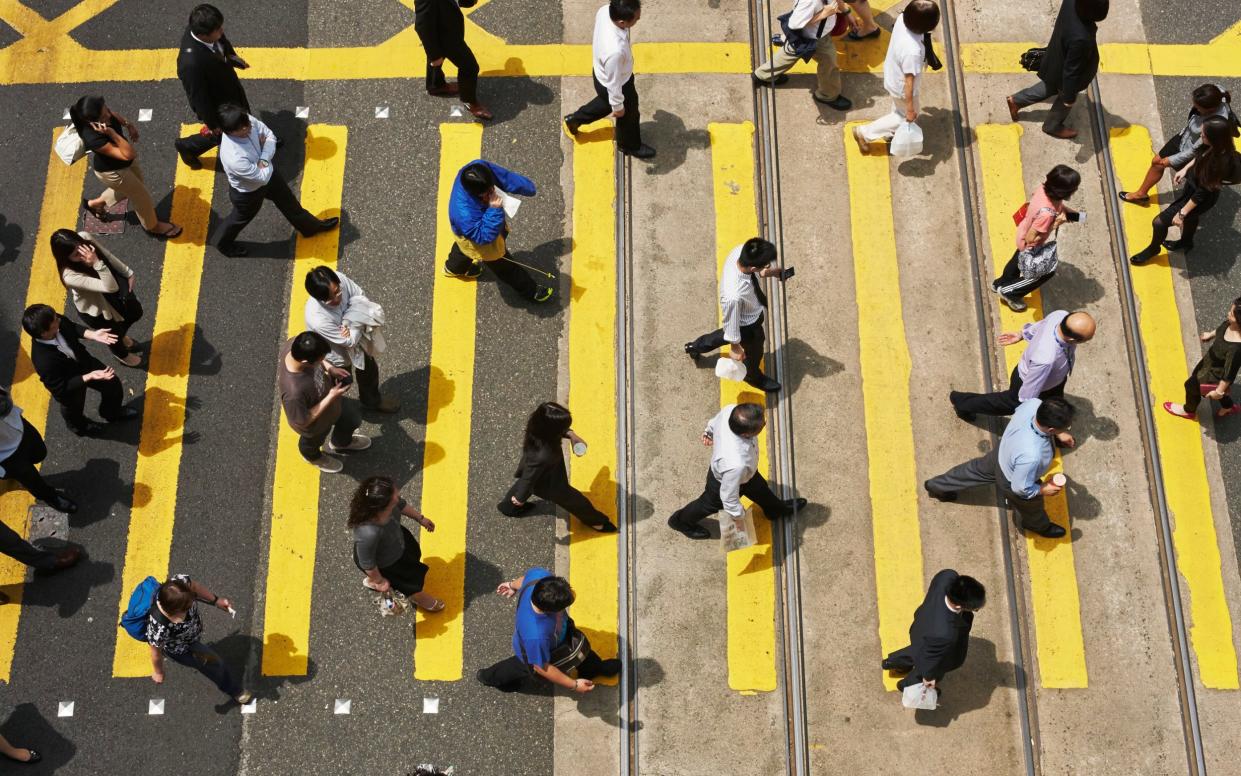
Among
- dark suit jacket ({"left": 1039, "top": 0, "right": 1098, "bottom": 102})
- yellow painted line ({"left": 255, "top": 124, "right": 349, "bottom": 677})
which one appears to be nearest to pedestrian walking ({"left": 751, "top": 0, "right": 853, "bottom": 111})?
dark suit jacket ({"left": 1039, "top": 0, "right": 1098, "bottom": 102})

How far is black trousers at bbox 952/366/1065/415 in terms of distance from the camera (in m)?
9.44

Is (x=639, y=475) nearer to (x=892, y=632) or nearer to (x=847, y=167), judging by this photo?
(x=892, y=632)

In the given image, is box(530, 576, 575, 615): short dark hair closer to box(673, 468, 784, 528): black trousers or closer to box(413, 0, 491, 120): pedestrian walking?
box(673, 468, 784, 528): black trousers

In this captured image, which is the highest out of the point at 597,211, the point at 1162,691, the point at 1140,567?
the point at 597,211

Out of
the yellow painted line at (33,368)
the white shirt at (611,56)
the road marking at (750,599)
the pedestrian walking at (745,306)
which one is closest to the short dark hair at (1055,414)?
the pedestrian walking at (745,306)

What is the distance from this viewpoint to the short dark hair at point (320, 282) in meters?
8.56

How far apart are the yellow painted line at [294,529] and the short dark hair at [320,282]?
1.94 m

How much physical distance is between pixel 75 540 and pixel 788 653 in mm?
6216

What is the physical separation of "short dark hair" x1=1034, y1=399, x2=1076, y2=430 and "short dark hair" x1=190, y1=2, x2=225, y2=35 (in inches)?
302

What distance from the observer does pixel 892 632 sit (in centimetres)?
941

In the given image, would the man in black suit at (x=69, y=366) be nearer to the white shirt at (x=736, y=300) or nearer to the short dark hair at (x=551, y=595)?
the short dark hair at (x=551, y=595)

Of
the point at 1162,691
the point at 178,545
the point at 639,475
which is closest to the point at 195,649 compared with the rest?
the point at 178,545

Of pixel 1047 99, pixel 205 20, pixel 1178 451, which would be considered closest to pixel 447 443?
pixel 205 20

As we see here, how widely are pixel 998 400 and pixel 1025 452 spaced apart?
118 centimetres
